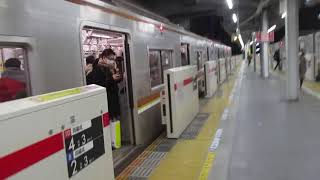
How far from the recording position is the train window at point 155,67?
6.99 metres

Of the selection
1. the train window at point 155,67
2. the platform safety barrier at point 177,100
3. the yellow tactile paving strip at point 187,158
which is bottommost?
the yellow tactile paving strip at point 187,158

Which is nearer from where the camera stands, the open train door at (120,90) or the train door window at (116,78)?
the open train door at (120,90)

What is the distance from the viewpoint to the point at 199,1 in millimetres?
16625

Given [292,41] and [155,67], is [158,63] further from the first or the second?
[292,41]

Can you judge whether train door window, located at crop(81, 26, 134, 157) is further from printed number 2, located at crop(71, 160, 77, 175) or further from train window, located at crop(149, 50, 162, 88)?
printed number 2, located at crop(71, 160, 77, 175)

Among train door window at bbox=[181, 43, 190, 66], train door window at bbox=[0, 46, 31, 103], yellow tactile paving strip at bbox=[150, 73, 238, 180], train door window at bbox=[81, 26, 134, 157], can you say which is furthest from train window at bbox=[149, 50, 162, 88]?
train door window at bbox=[0, 46, 31, 103]

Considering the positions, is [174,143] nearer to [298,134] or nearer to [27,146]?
[298,134]

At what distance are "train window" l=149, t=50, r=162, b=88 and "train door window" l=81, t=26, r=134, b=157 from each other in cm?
82

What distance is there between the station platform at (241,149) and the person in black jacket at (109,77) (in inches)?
Answer: 36.7

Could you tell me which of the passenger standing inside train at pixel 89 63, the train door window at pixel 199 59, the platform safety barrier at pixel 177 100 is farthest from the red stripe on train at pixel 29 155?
the train door window at pixel 199 59

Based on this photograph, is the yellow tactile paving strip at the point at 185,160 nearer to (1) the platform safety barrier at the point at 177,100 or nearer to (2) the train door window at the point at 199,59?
(1) the platform safety barrier at the point at 177,100

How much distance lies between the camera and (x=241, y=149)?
578 cm

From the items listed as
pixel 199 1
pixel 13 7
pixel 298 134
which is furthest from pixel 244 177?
pixel 199 1

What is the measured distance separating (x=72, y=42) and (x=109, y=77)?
226 centimetres
